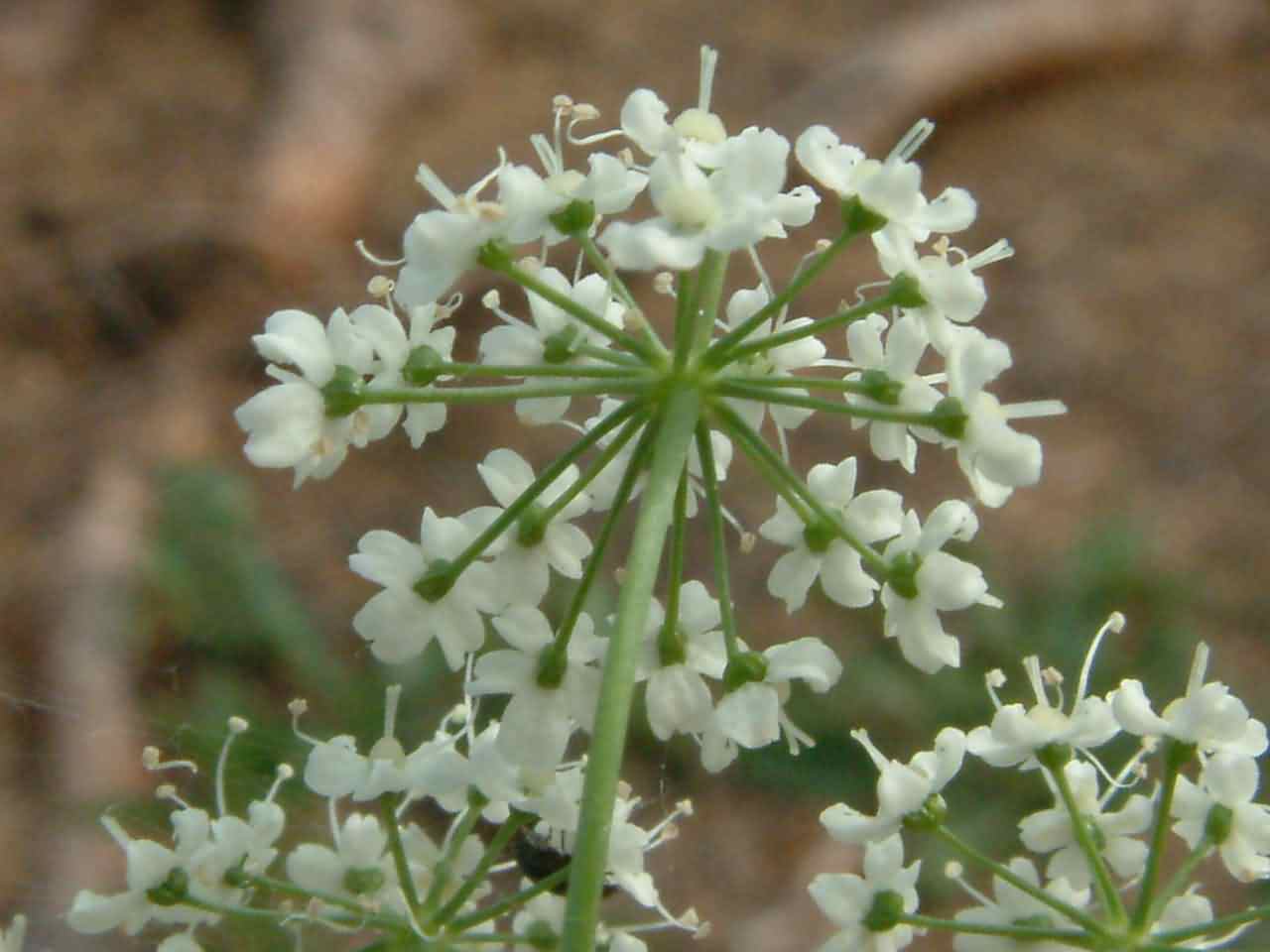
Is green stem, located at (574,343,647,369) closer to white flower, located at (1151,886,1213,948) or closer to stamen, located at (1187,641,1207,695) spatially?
stamen, located at (1187,641,1207,695)

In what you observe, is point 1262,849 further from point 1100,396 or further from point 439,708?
point 1100,396

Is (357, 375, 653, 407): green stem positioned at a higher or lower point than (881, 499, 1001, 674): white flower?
higher

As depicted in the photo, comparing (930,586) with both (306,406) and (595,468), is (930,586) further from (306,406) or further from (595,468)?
(306,406)

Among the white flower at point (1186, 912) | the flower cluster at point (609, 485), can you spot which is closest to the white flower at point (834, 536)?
the flower cluster at point (609, 485)

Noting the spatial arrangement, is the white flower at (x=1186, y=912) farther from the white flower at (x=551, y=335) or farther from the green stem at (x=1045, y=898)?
the white flower at (x=551, y=335)

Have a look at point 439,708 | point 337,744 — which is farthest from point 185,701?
point 337,744

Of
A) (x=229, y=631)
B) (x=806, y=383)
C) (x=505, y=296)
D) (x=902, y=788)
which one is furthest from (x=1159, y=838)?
(x=505, y=296)

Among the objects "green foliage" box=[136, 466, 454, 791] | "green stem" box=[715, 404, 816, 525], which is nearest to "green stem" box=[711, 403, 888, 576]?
"green stem" box=[715, 404, 816, 525]

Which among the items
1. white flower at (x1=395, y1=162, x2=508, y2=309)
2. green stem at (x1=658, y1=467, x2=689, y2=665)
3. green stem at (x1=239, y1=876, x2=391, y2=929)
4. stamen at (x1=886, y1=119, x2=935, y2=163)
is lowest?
green stem at (x1=239, y1=876, x2=391, y2=929)
